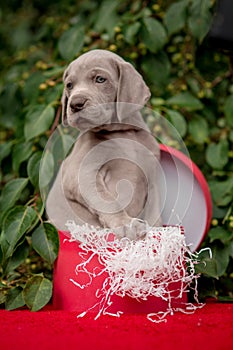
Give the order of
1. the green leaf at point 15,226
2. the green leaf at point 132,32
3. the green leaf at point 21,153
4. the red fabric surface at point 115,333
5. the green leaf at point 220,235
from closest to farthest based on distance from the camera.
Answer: the red fabric surface at point 115,333 < the green leaf at point 15,226 < the green leaf at point 220,235 < the green leaf at point 21,153 < the green leaf at point 132,32

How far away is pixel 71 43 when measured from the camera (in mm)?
1396

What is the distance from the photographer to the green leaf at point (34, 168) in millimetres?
1132

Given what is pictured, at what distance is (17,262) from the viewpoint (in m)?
1.02

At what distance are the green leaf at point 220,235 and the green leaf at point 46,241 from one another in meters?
0.34

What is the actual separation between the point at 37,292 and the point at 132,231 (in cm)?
20

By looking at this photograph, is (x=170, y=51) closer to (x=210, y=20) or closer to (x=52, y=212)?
(x=210, y=20)

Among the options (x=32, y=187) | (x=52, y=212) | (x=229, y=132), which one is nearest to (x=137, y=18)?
(x=229, y=132)

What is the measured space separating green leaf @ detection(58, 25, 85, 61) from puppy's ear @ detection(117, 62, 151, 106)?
1.63ft

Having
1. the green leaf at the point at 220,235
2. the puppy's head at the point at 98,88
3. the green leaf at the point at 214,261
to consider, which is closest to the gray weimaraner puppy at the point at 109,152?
the puppy's head at the point at 98,88

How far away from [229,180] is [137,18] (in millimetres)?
465

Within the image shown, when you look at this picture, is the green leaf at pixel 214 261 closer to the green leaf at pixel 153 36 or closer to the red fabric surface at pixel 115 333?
the red fabric surface at pixel 115 333

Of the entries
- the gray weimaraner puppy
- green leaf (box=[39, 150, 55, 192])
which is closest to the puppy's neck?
the gray weimaraner puppy

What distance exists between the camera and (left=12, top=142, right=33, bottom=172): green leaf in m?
1.25

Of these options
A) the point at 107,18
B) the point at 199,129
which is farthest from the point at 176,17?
the point at 199,129
